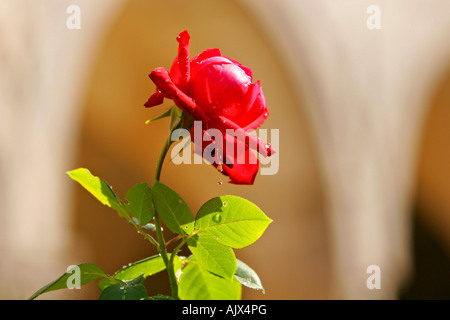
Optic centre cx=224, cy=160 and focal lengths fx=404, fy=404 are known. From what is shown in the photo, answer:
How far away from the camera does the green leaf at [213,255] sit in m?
0.27

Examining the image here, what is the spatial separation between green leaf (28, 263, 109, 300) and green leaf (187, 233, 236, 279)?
69 millimetres

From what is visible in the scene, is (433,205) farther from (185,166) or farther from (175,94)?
(175,94)

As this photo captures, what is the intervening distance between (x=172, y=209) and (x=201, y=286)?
0.10 meters

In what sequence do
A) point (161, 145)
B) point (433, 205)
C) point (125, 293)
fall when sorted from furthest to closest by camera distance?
point (433, 205) < point (161, 145) < point (125, 293)

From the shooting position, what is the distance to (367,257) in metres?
1.42

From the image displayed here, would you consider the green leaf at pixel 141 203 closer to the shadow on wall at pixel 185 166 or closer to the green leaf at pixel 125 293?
the green leaf at pixel 125 293

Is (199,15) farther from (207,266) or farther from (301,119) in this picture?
(207,266)

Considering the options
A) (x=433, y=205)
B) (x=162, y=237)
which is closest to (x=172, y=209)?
(x=162, y=237)

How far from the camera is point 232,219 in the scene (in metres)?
0.28

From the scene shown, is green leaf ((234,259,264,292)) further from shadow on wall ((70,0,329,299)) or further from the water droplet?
shadow on wall ((70,0,329,299))

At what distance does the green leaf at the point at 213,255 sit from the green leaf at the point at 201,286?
59mm

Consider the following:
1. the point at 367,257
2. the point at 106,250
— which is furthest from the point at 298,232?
the point at 106,250

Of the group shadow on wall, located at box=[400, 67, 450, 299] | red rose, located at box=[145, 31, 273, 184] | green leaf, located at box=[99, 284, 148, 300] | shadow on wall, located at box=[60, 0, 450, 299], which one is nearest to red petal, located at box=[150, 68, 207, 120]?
red rose, located at box=[145, 31, 273, 184]

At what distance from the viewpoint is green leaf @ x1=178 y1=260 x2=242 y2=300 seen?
34 cm
